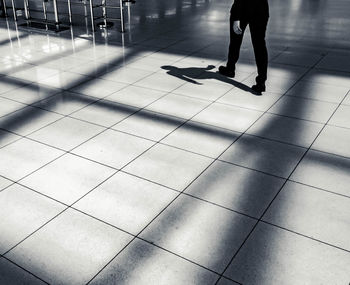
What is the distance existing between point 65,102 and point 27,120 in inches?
18.5

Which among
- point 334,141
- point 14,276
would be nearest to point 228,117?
point 334,141

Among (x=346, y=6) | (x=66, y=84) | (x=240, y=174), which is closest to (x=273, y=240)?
(x=240, y=174)

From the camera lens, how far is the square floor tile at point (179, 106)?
3.49 metres

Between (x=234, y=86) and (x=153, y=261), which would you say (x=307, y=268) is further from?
(x=234, y=86)

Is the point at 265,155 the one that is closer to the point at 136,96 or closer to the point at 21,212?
the point at 136,96

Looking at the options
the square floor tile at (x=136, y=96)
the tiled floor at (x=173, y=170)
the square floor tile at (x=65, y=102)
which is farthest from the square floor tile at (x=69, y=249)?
the square floor tile at (x=136, y=96)

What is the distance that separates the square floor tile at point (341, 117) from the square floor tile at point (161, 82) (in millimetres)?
1578

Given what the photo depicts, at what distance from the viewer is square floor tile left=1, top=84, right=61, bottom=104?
3818mm

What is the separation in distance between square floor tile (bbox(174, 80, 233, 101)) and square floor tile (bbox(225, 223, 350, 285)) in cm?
199

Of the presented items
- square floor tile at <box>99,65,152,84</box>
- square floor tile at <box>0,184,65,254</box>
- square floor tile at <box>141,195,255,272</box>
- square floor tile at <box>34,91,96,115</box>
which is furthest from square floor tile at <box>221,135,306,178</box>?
square floor tile at <box>99,65,152,84</box>

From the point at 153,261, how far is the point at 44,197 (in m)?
0.87

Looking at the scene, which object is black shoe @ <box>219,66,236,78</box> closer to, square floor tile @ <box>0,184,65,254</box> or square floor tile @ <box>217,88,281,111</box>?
square floor tile @ <box>217,88,281,111</box>

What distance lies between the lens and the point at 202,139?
10.0 ft

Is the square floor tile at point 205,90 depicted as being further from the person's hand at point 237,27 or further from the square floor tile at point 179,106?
the person's hand at point 237,27
